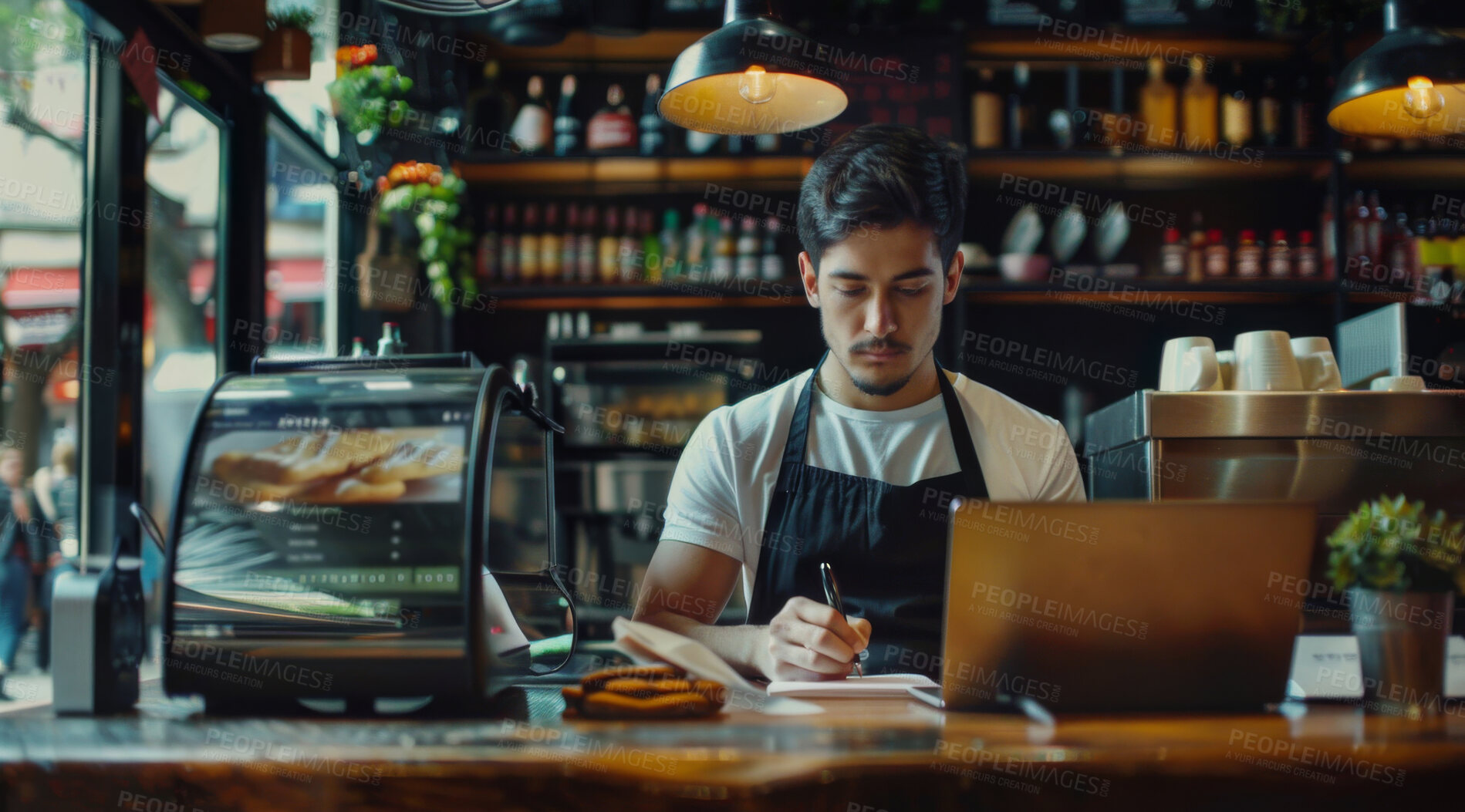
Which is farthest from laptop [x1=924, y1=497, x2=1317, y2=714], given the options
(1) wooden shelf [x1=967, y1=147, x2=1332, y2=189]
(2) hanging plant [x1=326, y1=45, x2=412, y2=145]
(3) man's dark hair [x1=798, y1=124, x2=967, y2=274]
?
(1) wooden shelf [x1=967, y1=147, x2=1332, y2=189]

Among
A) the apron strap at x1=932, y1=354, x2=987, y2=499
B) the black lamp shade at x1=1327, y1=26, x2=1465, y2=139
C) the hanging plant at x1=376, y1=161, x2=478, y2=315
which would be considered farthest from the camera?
the hanging plant at x1=376, y1=161, x2=478, y2=315

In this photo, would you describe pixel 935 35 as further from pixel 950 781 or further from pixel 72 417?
pixel 950 781

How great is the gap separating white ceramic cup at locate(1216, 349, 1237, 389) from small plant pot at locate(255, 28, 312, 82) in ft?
7.37

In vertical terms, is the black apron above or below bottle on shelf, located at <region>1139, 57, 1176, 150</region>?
below

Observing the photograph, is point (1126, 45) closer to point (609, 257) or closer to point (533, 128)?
point (609, 257)

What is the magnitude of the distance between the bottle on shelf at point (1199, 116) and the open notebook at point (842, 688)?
3.00 meters

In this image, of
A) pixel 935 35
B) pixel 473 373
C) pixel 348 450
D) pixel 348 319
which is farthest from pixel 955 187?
pixel 348 319

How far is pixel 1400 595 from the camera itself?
105cm

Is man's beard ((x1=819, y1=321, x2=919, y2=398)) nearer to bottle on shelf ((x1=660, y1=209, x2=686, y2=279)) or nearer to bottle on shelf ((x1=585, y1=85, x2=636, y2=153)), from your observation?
bottle on shelf ((x1=660, y1=209, x2=686, y2=279))

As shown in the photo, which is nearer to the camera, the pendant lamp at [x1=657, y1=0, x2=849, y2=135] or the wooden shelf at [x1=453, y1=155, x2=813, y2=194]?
the pendant lamp at [x1=657, y1=0, x2=849, y2=135]

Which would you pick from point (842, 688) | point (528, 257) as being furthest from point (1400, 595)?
point (528, 257)

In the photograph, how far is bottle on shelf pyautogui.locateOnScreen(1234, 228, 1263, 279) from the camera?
3611 mm

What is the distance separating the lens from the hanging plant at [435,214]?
3.30m

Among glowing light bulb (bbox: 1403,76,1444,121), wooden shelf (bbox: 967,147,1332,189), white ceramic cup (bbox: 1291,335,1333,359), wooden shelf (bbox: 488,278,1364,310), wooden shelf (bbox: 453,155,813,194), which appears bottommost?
white ceramic cup (bbox: 1291,335,1333,359)
